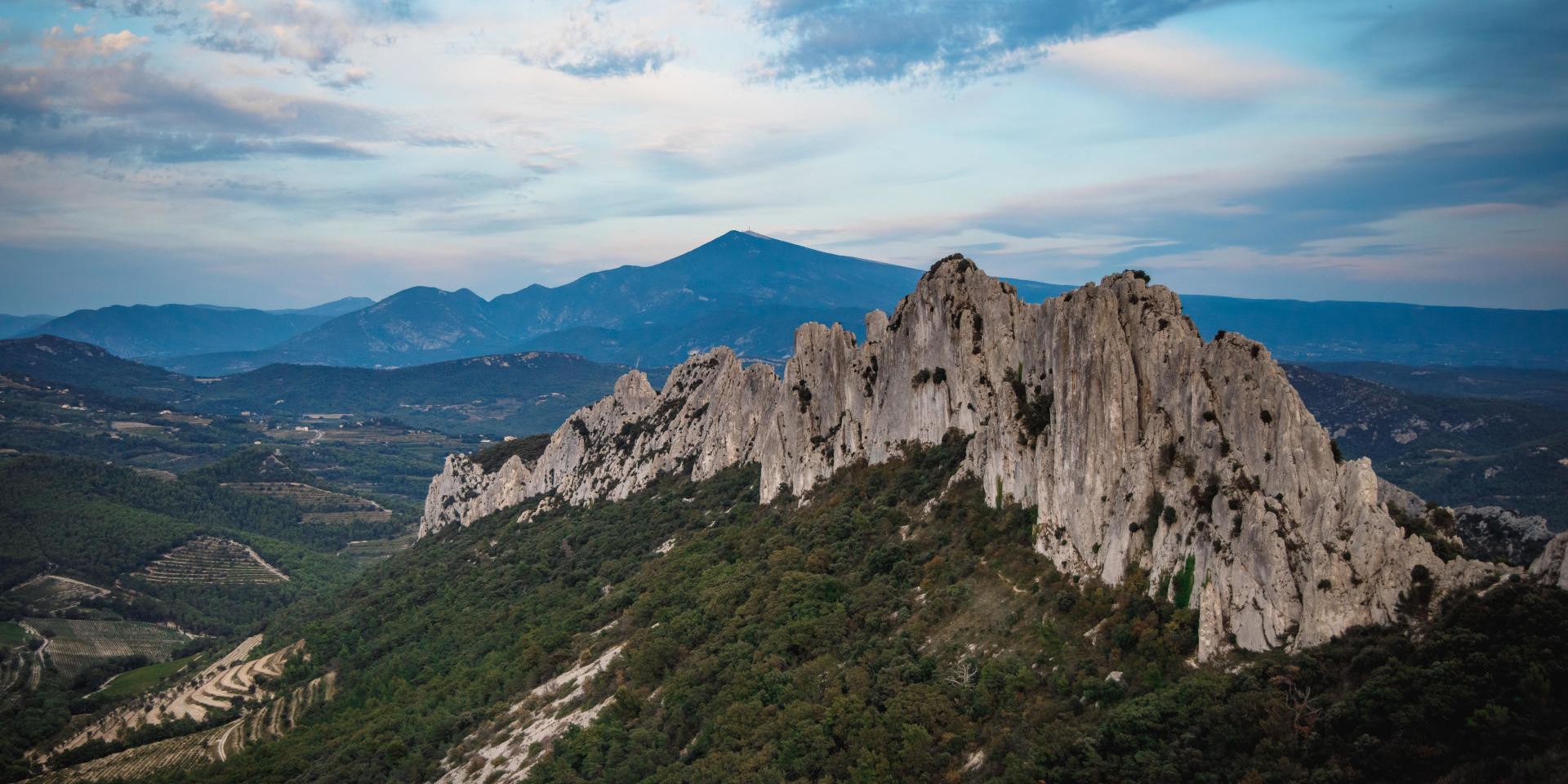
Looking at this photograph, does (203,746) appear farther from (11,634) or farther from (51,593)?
(51,593)

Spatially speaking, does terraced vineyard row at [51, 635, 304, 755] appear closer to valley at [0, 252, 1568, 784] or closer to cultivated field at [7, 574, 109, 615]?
valley at [0, 252, 1568, 784]

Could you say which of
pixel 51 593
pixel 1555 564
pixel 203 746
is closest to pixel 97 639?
pixel 51 593

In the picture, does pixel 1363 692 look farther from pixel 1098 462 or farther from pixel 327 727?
pixel 327 727

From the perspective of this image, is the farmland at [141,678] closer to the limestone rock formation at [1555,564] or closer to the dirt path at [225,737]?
the dirt path at [225,737]

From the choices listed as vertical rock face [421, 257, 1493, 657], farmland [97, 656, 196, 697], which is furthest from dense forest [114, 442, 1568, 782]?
farmland [97, 656, 196, 697]

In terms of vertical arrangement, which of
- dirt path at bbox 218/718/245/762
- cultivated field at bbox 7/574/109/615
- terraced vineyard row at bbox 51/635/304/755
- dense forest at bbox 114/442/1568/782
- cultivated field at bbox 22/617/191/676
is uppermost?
dense forest at bbox 114/442/1568/782

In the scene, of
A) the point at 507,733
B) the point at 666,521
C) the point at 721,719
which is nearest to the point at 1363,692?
the point at 721,719
